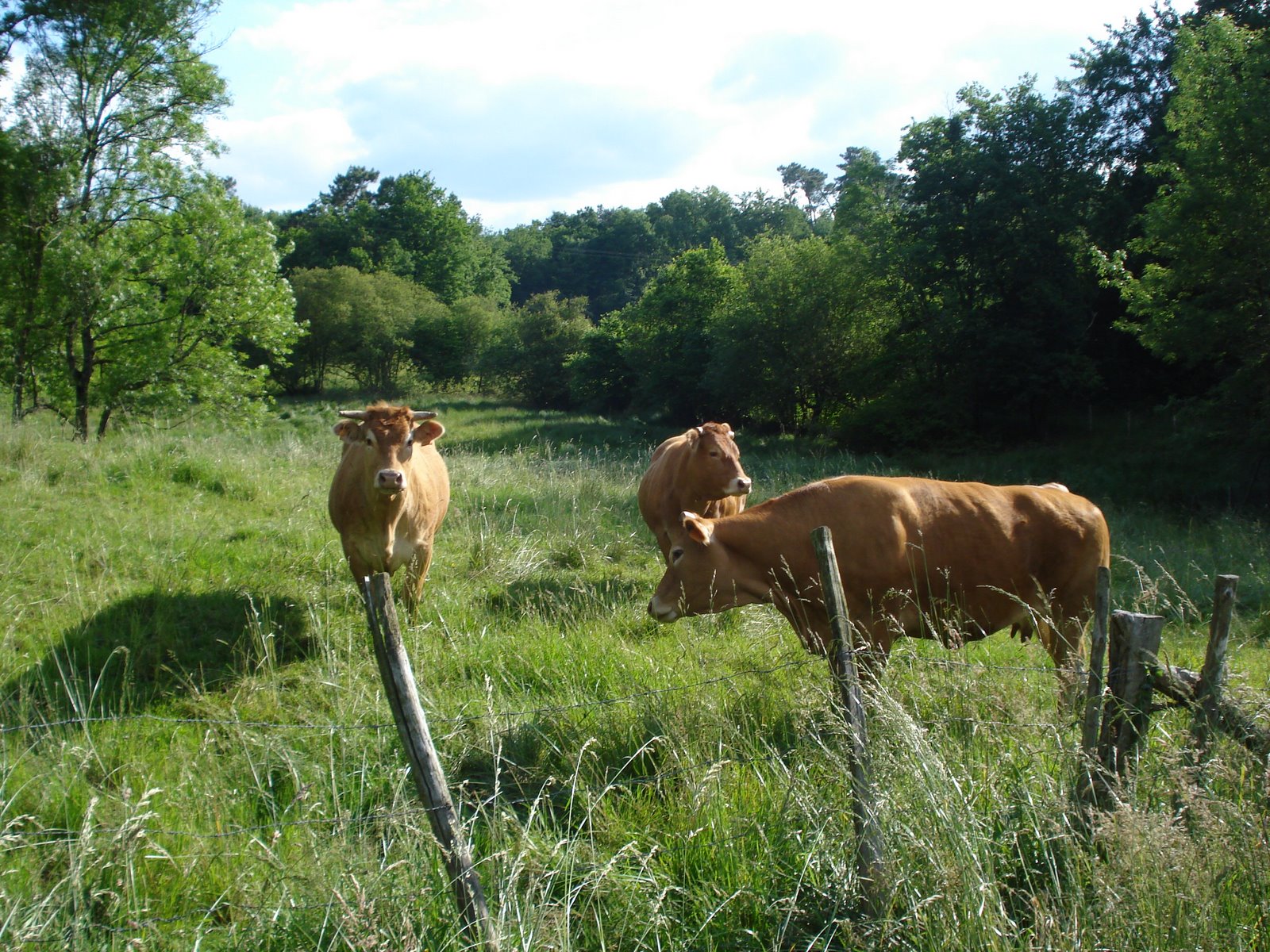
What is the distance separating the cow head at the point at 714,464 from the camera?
851cm

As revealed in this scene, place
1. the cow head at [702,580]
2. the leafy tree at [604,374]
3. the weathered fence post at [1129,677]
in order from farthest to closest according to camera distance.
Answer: the leafy tree at [604,374], the cow head at [702,580], the weathered fence post at [1129,677]

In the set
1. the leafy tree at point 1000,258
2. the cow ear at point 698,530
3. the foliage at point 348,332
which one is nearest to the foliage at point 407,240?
the foliage at point 348,332

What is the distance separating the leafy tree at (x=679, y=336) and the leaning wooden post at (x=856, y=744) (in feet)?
120

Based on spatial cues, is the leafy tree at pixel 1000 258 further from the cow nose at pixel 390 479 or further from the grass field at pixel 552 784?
the cow nose at pixel 390 479

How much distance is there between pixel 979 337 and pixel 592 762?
89.5 feet

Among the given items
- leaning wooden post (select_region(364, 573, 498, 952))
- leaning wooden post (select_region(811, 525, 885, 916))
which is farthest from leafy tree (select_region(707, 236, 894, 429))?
leaning wooden post (select_region(364, 573, 498, 952))

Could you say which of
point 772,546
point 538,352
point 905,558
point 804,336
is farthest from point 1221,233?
point 538,352

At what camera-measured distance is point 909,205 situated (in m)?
30.7

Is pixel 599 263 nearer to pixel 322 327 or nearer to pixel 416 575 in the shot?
pixel 322 327

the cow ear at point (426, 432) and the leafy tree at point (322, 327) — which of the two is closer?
the cow ear at point (426, 432)

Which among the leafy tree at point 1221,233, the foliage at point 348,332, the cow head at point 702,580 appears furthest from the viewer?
the foliage at point 348,332

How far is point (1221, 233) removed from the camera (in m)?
16.1

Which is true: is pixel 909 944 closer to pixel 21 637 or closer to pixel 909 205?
pixel 21 637

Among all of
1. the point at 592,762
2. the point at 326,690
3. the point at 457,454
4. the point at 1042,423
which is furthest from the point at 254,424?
the point at 1042,423
